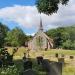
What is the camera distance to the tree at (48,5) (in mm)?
20625

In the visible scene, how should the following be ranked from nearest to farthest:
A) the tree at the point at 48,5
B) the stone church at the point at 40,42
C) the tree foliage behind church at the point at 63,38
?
the tree at the point at 48,5, the stone church at the point at 40,42, the tree foliage behind church at the point at 63,38

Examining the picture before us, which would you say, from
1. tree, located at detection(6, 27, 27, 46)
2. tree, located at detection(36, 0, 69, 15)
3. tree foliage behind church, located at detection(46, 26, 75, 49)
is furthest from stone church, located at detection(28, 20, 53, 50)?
tree, located at detection(36, 0, 69, 15)

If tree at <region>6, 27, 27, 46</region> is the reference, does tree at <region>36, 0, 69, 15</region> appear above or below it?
below

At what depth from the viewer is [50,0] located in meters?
20.5

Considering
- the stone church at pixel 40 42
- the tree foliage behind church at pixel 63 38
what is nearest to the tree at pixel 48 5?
the stone church at pixel 40 42

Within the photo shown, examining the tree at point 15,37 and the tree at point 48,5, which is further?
the tree at point 15,37

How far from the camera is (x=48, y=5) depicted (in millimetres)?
20656

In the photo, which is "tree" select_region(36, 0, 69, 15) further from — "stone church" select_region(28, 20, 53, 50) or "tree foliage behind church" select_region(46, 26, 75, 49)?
"tree foliage behind church" select_region(46, 26, 75, 49)

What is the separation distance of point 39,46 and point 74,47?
14.8 meters

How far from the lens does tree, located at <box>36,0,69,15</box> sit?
20.6m

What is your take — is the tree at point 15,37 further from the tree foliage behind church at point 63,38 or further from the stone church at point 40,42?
the tree foliage behind church at point 63,38

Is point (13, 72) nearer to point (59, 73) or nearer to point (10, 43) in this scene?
point (59, 73)

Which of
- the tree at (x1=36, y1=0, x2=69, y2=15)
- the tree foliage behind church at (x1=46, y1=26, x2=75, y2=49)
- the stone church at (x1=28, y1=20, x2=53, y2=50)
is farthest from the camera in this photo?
the tree foliage behind church at (x1=46, y1=26, x2=75, y2=49)

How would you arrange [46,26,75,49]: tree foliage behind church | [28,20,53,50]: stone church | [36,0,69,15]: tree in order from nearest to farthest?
[36,0,69,15]: tree → [28,20,53,50]: stone church → [46,26,75,49]: tree foliage behind church
